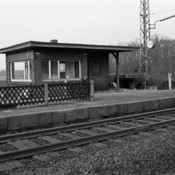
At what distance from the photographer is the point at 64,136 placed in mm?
8438

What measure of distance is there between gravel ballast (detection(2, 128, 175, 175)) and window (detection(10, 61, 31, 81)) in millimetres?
12873

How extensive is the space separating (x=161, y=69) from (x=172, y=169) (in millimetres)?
48265

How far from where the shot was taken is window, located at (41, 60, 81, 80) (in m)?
19.0

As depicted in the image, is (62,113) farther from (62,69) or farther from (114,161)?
(62,69)

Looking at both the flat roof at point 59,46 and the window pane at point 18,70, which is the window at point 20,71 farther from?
the flat roof at point 59,46

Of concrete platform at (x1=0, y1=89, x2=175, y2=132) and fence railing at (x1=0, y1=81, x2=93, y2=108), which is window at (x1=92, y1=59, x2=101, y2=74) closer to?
fence railing at (x1=0, y1=81, x2=93, y2=108)

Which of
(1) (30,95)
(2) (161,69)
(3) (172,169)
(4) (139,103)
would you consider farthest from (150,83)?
(2) (161,69)

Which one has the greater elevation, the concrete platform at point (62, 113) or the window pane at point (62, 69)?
the window pane at point (62, 69)

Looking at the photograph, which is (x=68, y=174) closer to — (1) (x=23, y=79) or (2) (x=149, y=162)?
(2) (x=149, y=162)

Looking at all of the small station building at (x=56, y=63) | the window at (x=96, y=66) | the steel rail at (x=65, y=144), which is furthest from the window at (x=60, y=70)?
the steel rail at (x=65, y=144)

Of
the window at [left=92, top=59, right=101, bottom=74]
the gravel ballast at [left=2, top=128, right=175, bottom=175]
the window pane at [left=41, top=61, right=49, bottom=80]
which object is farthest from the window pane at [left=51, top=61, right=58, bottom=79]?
the gravel ballast at [left=2, top=128, right=175, bottom=175]

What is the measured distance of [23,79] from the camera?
20.2 metres

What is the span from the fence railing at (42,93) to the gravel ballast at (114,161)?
6554 millimetres

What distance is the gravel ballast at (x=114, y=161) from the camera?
5.27 m
